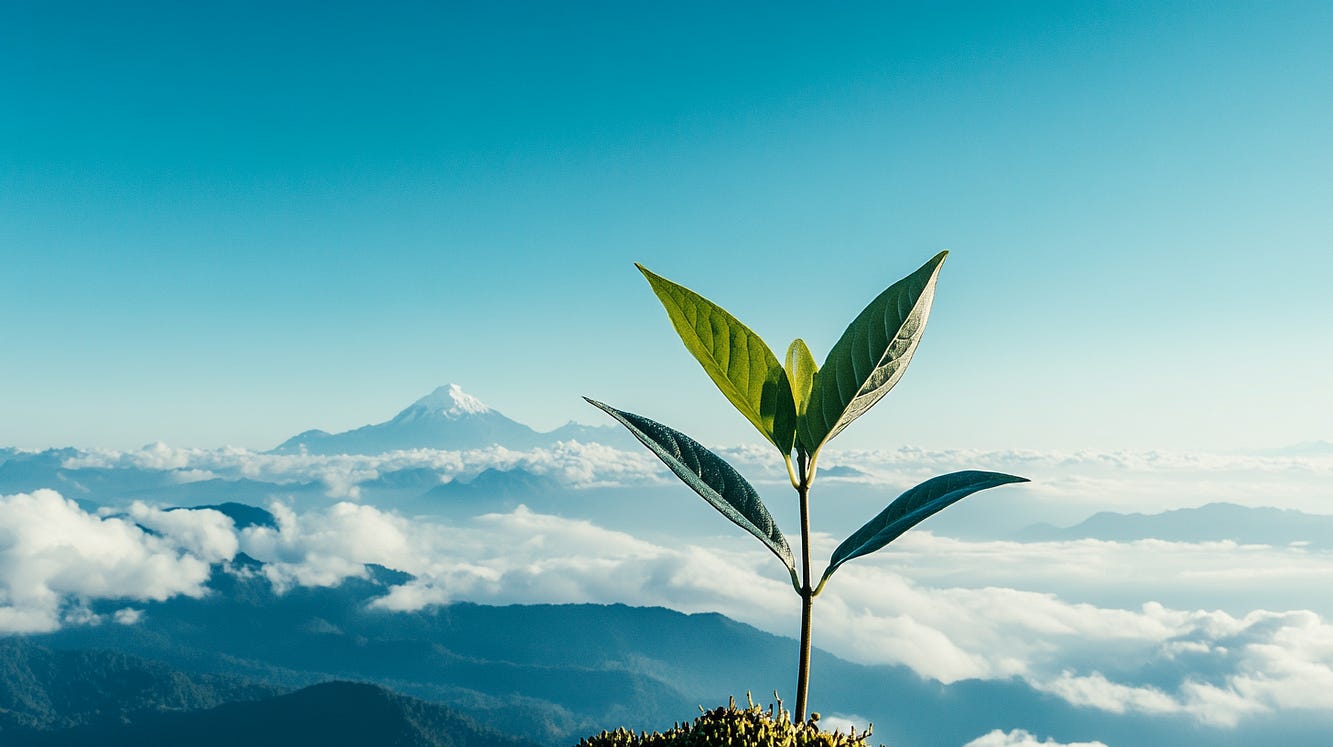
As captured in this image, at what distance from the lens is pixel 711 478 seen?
7.06 ft

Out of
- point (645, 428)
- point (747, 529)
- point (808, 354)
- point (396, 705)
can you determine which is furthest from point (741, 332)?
point (396, 705)

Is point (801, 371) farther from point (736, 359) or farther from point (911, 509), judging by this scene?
point (911, 509)

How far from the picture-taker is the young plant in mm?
1974

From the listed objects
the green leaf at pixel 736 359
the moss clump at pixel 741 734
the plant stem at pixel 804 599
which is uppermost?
the green leaf at pixel 736 359

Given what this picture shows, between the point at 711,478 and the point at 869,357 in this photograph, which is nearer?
the point at 869,357

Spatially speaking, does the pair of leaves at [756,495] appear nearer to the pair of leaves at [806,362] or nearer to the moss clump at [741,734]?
the pair of leaves at [806,362]

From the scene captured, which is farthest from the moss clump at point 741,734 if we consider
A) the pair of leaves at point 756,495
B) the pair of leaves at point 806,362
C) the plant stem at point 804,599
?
the pair of leaves at point 806,362

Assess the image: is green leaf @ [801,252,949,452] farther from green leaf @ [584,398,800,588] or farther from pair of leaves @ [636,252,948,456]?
green leaf @ [584,398,800,588]

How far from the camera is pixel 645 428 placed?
7.13ft

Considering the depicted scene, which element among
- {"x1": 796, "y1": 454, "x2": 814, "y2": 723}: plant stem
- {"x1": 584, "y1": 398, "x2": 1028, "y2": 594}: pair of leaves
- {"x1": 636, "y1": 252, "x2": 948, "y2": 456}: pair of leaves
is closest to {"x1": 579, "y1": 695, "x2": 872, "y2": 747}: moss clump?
{"x1": 796, "y1": 454, "x2": 814, "y2": 723}: plant stem

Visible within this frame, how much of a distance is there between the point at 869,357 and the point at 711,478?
528 mm

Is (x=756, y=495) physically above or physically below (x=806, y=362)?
below


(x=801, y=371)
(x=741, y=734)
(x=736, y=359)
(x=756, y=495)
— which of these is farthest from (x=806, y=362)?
(x=741, y=734)

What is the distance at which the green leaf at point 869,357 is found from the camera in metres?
1.94
